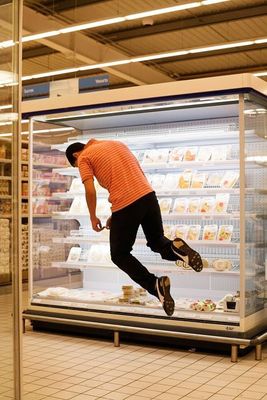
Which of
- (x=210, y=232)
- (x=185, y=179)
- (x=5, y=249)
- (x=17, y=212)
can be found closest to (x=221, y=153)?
(x=185, y=179)

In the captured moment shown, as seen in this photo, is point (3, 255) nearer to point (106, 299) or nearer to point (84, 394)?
point (84, 394)

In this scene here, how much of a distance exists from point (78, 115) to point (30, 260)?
1.76 m

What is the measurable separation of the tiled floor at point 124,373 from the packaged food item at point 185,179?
1.73 m

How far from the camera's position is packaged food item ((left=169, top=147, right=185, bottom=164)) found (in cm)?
632

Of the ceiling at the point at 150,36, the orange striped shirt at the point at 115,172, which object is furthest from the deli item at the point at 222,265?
the ceiling at the point at 150,36

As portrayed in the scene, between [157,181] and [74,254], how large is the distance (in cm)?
149

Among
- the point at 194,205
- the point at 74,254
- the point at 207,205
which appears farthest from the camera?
the point at 74,254

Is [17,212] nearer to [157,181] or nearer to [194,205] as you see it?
[194,205]

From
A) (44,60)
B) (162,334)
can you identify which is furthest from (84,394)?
(44,60)

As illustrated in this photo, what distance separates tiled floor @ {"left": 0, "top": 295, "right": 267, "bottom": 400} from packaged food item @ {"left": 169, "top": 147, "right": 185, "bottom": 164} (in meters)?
2.01

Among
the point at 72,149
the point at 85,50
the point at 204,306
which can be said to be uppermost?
the point at 85,50

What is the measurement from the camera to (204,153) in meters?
6.21

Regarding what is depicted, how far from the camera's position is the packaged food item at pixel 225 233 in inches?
234

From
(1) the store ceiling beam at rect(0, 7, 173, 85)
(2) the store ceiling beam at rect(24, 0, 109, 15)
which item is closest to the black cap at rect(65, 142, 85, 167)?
(1) the store ceiling beam at rect(0, 7, 173, 85)
